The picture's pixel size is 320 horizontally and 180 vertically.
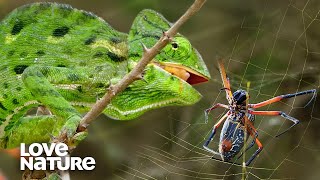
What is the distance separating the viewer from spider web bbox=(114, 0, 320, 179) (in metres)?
2.11

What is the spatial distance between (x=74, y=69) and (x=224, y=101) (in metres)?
0.40

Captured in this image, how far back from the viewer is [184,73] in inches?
66.2

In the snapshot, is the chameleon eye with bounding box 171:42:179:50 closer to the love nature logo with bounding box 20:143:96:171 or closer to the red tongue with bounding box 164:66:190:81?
the red tongue with bounding box 164:66:190:81

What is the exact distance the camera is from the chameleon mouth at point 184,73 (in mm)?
1682

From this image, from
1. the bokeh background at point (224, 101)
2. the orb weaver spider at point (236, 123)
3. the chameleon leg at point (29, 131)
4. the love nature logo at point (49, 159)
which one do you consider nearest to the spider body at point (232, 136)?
the orb weaver spider at point (236, 123)

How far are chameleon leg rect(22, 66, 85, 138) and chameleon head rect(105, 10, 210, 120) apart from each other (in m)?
0.11

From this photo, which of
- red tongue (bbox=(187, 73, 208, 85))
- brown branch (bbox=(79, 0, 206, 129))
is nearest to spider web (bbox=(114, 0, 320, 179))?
red tongue (bbox=(187, 73, 208, 85))

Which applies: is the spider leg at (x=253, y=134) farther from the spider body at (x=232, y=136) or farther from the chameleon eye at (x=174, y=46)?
the chameleon eye at (x=174, y=46)

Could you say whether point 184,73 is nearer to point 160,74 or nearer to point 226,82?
point 160,74

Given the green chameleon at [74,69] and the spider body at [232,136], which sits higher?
the green chameleon at [74,69]

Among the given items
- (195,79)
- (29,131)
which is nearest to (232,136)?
(195,79)

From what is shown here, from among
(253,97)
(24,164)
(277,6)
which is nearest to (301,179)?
(277,6)

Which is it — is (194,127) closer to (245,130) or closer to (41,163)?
(245,130)

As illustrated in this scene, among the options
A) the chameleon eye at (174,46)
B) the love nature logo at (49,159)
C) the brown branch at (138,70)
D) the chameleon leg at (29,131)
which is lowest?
the love nature logo at (49,159)
